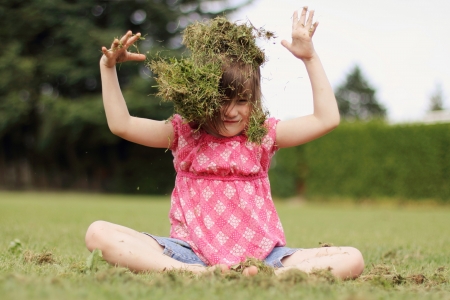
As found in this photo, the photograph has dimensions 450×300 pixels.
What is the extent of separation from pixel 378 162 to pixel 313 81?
1294cm

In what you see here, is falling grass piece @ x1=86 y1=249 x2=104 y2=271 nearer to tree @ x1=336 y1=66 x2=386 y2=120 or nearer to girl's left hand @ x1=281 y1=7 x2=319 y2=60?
girl's left hand @ x1=281 y1=7 x2=319 y2=60

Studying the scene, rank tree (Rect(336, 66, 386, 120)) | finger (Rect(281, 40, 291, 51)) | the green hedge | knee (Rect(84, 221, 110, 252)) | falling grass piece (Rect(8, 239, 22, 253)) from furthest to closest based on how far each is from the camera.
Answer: tree (Rect(336, 66, 386, 120)), the green hedge, falling grass piece (Rect(8, 239, 22, 253)), finger (Rect(281, 40, 291, 51)), knee (Rect(84, 221, 110, 252))

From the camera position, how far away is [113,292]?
1.78m

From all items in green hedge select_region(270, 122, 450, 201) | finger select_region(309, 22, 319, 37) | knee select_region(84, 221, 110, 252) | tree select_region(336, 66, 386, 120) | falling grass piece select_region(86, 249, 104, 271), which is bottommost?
green hedge select_region(270, 122, 450, 201)

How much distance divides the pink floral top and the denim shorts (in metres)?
0.04

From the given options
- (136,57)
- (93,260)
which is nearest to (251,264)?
(93,260)

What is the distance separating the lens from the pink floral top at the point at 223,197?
2936 millimetres

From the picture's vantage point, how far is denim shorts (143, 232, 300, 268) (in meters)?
2.87

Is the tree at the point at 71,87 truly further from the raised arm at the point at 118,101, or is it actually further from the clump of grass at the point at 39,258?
the clump of grass at the point at 39,258

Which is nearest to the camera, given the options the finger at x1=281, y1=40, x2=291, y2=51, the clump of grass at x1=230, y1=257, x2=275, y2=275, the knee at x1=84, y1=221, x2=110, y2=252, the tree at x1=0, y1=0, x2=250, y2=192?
the clump of grass at x1=230, y1=257, x2=275, y2=275

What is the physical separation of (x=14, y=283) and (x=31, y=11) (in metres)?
22.2

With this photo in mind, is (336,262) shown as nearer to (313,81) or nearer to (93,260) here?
(313,81)

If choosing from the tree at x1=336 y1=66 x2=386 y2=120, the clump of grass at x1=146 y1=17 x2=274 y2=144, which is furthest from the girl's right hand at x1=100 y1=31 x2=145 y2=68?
the tree at x1=336 y1=66 x2=386 y2=120

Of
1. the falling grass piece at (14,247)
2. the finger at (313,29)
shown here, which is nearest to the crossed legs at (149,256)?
the falling grass piece at (14,247)
